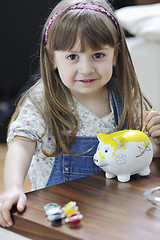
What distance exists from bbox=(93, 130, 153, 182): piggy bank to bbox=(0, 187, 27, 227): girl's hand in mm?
193

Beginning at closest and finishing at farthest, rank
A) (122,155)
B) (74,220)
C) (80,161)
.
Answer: (74,220), (122,155), (80,161)

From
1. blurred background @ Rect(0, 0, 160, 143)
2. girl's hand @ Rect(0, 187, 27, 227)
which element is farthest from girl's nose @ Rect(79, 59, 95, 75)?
blurred background @ Rect(0, 0, 160, 143)

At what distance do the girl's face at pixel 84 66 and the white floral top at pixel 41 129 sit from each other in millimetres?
114

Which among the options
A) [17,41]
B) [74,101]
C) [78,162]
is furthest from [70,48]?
[17,41]

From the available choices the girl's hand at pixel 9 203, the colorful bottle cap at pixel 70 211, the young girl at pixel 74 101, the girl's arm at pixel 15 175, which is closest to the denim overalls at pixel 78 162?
the young girl at pixel 74 101

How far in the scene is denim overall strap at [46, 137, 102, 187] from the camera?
1119 millimetres

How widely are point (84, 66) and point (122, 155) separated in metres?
0.25

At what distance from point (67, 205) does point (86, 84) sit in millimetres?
416

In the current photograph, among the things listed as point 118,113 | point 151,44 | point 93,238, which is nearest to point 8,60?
point 151,44

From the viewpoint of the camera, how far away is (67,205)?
2.30 ft

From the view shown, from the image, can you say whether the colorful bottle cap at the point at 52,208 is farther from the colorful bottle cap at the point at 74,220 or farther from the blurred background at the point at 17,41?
the blurred background at the point at 17,41

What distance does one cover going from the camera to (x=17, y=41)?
311 cm

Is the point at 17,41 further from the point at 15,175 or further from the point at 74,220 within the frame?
the point at 74,220

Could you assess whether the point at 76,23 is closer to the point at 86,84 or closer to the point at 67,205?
the point at 86,84
